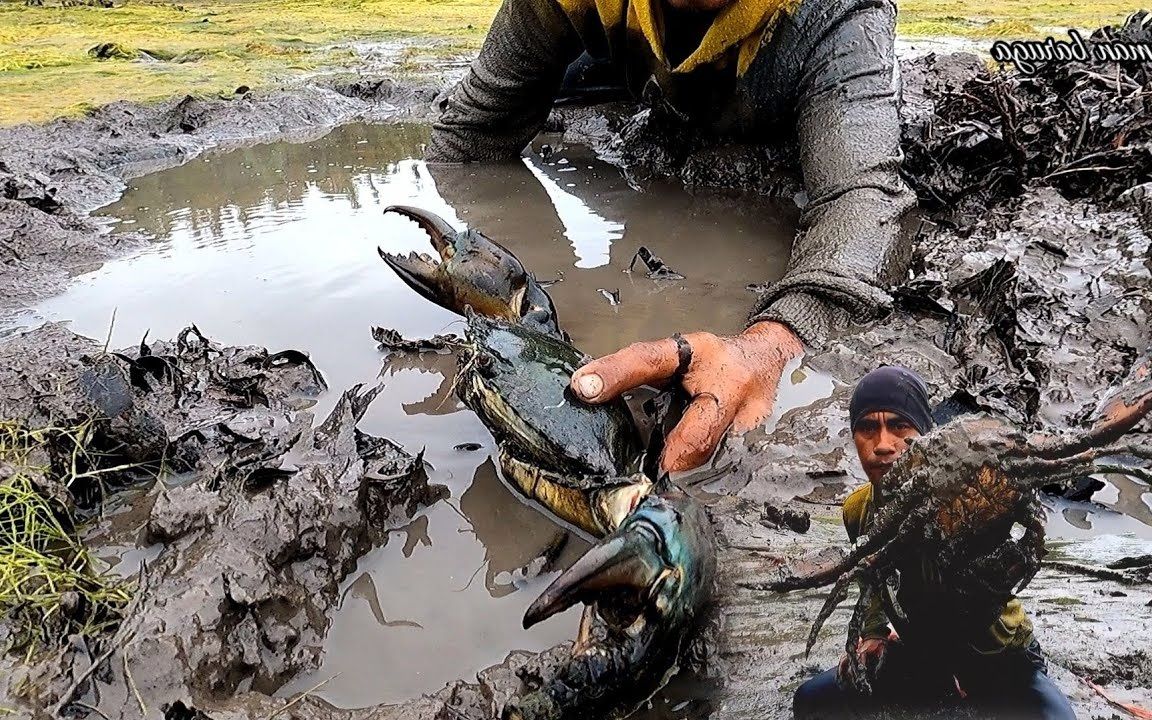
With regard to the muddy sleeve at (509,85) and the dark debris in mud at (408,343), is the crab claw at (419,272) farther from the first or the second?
the muddy sleeve at (509,85)

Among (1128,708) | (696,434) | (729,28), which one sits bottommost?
(696,434)

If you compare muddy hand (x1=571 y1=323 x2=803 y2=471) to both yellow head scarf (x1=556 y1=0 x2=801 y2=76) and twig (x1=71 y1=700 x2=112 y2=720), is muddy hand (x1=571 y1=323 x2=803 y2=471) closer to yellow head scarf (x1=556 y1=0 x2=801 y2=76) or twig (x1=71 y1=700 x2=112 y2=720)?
twig (x1=71 y1=700 x2=112 y2=720)

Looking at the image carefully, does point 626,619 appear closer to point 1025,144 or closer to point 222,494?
point 222,494

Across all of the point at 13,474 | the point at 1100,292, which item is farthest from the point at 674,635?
the point at 1100,292

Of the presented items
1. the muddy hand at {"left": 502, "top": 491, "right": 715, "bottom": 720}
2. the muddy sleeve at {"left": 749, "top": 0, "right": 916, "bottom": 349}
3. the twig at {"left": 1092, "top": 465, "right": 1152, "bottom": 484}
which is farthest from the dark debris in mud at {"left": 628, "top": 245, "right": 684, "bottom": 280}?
the twig at {"left": 1092, "top": 465, "right": 1152, "bottom": 484}

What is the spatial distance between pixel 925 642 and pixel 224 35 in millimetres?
11706

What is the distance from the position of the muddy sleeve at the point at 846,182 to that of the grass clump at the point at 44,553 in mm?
1884

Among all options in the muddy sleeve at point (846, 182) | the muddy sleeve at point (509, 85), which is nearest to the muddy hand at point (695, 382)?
the muddy sleeve at point (846, 182)

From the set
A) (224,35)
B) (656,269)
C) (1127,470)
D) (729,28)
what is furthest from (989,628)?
(224,35)

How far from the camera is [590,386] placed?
1.71 m

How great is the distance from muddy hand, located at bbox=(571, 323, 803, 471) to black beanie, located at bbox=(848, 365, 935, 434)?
922 mm

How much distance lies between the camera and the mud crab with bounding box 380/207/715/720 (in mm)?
1216

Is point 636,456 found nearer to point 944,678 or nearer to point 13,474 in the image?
point 944,678

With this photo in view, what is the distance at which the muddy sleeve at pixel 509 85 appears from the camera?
13.5 ft
